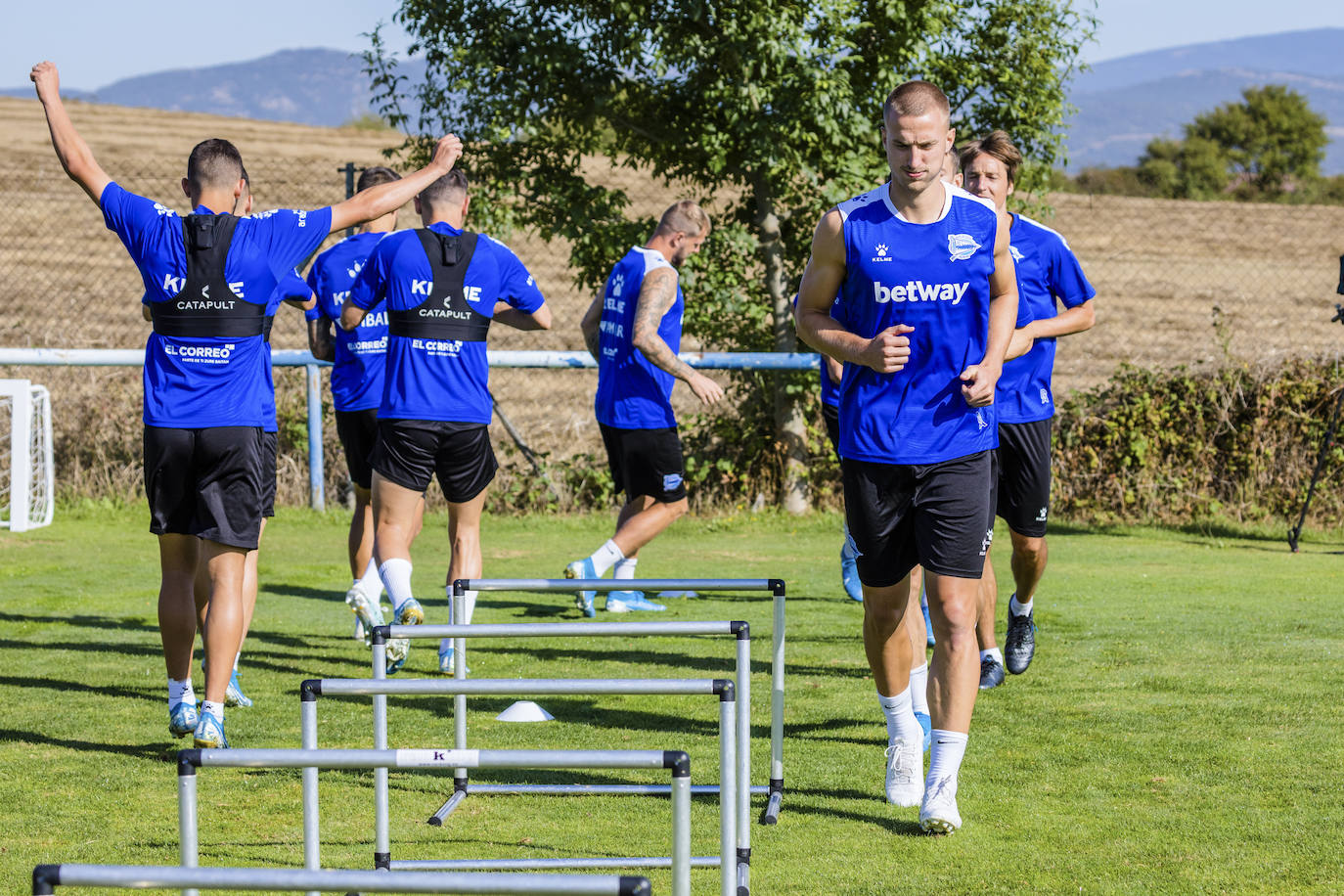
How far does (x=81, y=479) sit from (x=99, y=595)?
3915 mm

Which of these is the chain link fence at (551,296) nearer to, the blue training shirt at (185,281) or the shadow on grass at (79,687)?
the shadow on grass at (79,687)

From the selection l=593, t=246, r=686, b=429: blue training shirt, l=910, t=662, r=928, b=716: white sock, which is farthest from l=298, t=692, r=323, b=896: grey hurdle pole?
l=593, t=246, r=686, b=429: blue training shirt

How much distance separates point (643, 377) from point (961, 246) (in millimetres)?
3722

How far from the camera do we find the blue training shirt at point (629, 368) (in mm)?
7844

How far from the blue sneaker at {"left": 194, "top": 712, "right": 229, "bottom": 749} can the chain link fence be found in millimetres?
7247

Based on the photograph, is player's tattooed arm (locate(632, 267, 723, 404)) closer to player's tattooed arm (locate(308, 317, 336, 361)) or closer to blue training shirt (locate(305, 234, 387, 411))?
blue training shirt (locate(305, 234, 387, 411))

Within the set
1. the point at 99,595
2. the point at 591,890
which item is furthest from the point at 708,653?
the point at 591,890

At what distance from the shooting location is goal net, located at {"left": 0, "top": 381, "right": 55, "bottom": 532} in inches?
421

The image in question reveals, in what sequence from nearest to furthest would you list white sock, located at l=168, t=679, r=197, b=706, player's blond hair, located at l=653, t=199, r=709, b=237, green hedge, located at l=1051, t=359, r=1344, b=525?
white sock, located at l=168, t=679, r=197, b=706 → player's blond hair, located at l=653, t=199, r=709, b=237 → green hedge, located at l=1051, t=359, r=1344, b=525

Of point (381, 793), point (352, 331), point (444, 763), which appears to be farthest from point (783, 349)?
point (444, 763)

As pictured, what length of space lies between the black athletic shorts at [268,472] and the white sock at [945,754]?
2785mm

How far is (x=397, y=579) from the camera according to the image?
6.55 m

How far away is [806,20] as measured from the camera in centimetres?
1099

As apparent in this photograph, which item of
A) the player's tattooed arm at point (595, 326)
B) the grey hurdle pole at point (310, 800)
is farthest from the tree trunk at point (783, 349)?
the grey hurdle pole at point (310, 800)
